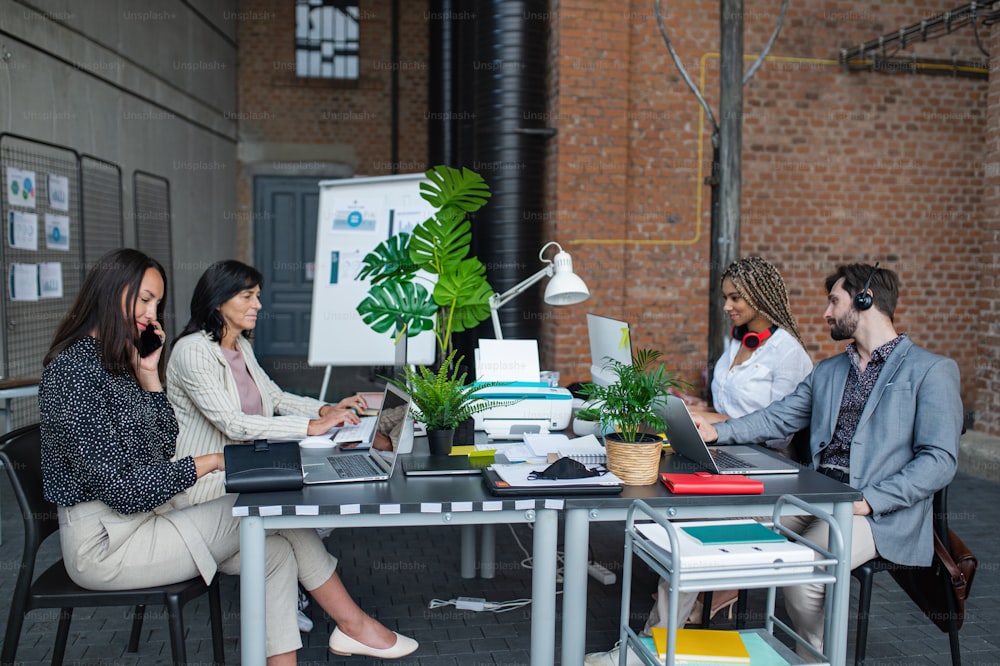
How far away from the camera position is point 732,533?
7.00 ft

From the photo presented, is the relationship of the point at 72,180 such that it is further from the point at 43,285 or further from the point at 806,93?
the point at 806,93

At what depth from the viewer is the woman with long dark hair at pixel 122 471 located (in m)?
2.24

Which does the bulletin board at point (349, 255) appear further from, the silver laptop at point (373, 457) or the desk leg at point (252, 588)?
the desk leg at point (252, 588)

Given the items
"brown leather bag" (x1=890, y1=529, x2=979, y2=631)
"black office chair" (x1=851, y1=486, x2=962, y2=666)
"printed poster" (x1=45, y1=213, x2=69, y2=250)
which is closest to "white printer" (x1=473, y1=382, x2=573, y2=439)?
"black office chair" (x1=851, y1=486, x2=962, y2=666)

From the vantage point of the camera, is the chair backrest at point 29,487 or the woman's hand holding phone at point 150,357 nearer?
the chair backrest at point 29,487

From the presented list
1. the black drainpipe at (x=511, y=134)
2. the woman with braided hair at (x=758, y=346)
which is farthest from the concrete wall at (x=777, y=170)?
the woman with braided hair at (x=758, y=346)

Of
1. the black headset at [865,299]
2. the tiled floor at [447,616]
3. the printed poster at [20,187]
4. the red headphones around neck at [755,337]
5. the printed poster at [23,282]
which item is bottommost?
the tiled floor at [447,616]

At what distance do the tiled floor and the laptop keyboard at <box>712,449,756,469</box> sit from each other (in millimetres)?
810

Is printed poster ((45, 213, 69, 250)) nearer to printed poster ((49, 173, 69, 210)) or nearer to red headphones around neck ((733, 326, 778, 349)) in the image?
printed poster ((49, 173, 69, 210))

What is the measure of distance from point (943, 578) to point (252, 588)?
2.02 m

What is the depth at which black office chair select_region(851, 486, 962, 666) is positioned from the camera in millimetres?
2570

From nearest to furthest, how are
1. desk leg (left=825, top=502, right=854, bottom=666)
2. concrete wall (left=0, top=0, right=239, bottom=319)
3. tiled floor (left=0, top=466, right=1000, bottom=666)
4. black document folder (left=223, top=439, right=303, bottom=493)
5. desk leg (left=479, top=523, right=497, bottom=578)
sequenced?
desk leg (left=825, top=502, right=854, bottom=666)
black document folder (left=223, top=439, right=303, bottom=493)
tiled floor (left=0, top=466, right=1000, bottom=666)
desk leg (left=479, top=523, right=497, bottom=578)
concrete wall (left=0, top=0, right=239, bottom=319)

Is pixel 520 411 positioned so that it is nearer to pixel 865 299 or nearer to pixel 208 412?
pixel 208 412

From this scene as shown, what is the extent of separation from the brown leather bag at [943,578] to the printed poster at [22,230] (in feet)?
17.4
